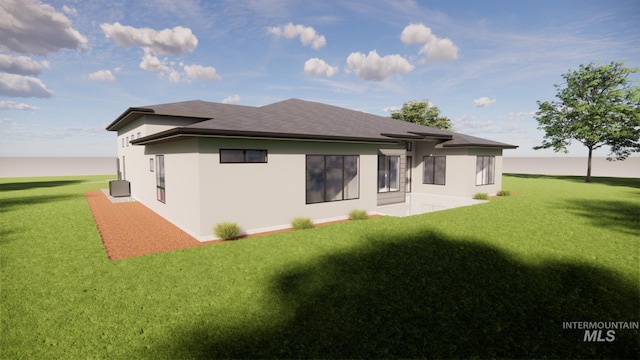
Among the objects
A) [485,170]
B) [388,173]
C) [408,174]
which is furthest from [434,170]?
[388,173]

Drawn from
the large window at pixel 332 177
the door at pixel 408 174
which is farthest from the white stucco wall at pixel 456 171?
the large window at pixel 332 177

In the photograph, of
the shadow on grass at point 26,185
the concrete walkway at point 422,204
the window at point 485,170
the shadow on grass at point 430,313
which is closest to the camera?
the shadow on grass at point 430,313

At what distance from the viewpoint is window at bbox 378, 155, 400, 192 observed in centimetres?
1650

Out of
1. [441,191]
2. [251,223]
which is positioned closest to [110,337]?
[251,223]

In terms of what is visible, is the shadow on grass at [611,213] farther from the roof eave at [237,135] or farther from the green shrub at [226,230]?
the green shrub at [226,230]

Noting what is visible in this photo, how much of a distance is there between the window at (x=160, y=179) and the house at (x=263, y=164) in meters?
0.04

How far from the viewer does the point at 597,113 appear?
30938mm

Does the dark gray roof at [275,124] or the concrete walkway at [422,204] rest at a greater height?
the dark gray roof at [275,124]

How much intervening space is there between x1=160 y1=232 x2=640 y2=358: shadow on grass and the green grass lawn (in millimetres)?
22

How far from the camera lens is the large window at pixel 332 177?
1218 centimetres

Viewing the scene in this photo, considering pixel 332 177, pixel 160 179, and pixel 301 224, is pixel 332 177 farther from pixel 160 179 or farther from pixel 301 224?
pixel 160 179

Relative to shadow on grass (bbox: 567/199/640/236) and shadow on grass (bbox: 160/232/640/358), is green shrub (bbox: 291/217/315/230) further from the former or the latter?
shadow on grass (bbox: 567/199/640/236)

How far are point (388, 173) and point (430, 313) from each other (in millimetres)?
12129

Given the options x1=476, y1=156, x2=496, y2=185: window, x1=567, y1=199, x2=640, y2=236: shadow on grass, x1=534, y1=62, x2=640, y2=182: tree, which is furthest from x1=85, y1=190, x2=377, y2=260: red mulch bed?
x1=534, y1=62, x2=640, y2=182: tree
